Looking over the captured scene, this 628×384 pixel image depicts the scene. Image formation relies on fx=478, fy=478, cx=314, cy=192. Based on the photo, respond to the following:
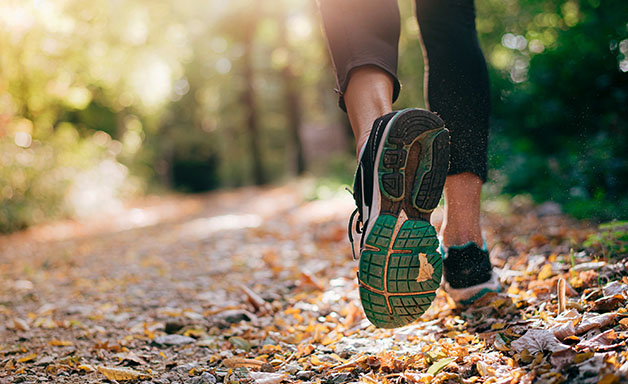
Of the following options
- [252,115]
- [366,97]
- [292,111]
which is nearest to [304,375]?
[366,97]

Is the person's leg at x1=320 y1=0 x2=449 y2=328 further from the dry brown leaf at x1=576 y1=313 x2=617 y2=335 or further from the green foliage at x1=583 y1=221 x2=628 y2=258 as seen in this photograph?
the green foliage at x1=583 y1=221 x2=628 y2=258

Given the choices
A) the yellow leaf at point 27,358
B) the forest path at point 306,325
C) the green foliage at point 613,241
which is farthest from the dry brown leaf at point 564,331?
the yellow leaf at point 27,358

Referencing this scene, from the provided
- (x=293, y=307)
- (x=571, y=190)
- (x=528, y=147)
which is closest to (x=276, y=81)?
(x=528, y=147)

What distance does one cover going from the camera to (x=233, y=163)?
24.5m

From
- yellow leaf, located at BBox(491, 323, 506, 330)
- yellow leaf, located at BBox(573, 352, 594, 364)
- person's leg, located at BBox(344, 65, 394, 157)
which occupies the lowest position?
yellow leaf, located at BBox(491, 323, 506, 330)

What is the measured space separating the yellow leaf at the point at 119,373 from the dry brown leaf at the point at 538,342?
98cm

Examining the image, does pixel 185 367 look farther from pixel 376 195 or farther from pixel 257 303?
pixel 376 195

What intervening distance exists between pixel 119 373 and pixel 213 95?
63.9 ft

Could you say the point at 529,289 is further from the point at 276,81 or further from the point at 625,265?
the point at 276,81

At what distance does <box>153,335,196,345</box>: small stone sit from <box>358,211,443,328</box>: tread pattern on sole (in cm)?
72

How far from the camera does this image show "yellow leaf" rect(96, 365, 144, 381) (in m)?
1.26

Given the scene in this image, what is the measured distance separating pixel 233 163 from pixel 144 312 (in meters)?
22.8

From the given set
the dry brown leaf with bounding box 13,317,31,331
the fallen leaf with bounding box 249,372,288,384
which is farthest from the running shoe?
the dry brown leaf with bounding box 13,317,31,331

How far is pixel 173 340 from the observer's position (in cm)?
163
